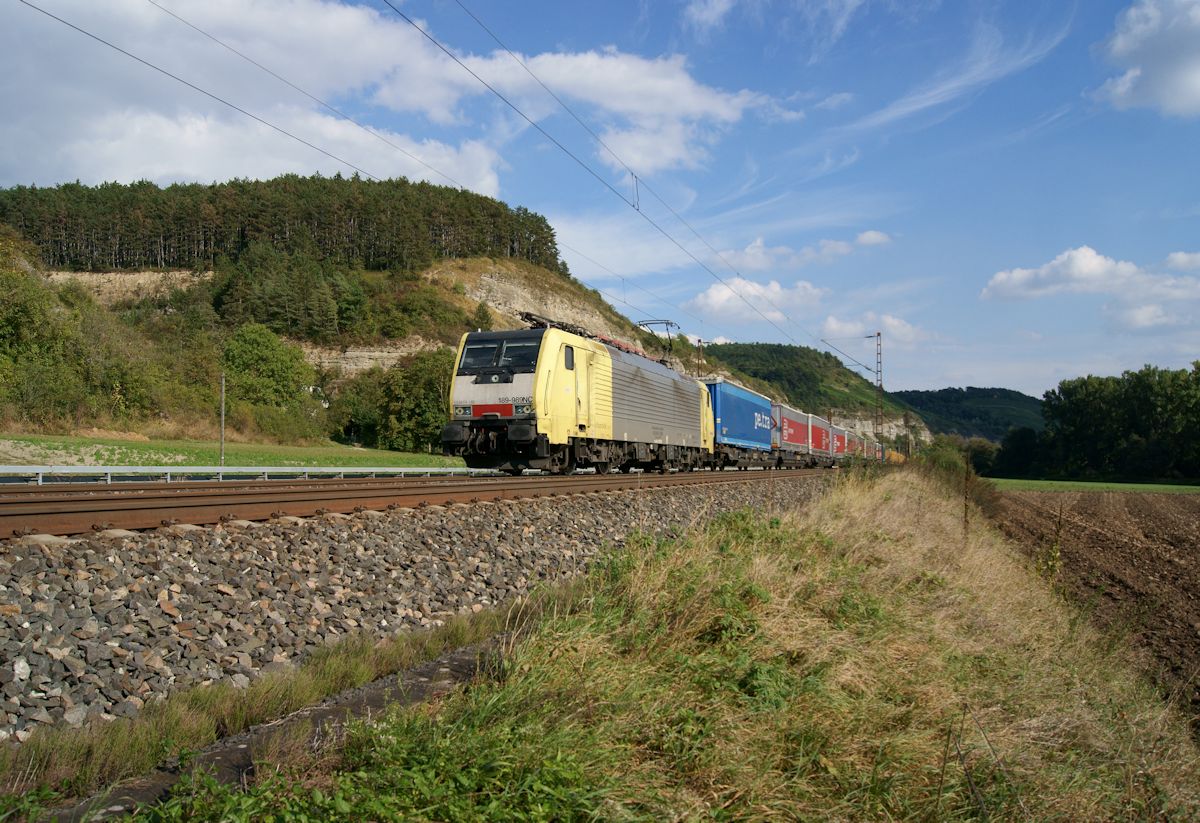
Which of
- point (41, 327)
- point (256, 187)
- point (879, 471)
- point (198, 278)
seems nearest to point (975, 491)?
point (879, 471)

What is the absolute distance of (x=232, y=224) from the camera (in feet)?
401

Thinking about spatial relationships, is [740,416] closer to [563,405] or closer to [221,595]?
[563,405]

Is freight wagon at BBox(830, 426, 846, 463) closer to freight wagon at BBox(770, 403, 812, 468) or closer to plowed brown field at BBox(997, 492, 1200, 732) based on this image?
freight wagon at BBox(770, 403, 812, 468)

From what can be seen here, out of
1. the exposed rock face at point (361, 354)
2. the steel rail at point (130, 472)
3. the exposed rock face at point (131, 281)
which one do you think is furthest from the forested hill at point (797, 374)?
the steel rail at point (130, 472)

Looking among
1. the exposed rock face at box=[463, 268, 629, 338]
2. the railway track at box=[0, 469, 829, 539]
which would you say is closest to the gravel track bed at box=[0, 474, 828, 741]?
the railway track at box=[0, 469, 829, 539]

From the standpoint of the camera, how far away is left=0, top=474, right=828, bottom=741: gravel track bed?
14.1 feet

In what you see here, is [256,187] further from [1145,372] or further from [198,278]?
[1145,372]

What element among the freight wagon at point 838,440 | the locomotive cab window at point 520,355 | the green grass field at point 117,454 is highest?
the locomotive cab window at point 520,355

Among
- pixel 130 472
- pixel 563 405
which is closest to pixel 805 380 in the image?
pixel 563 405

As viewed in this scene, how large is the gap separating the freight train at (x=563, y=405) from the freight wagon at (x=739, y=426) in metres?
4.14

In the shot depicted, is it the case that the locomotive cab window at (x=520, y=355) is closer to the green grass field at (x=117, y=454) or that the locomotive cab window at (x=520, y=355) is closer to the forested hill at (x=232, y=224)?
the green grass field at (x=117, y=454)

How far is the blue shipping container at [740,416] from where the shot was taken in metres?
32.4

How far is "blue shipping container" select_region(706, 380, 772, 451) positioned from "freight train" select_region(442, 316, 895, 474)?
407cm

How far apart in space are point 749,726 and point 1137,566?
64.9 ft
